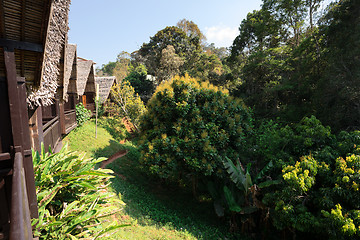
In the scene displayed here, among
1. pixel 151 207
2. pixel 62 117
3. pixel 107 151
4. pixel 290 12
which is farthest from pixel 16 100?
pixel 290 12

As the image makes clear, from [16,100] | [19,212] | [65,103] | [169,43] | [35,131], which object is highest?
[169,43]

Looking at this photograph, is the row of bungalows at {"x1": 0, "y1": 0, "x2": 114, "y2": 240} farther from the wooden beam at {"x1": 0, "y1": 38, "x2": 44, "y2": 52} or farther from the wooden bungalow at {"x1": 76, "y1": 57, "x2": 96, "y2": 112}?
the wooden bungalow at {"x1": 76, "y1": 57, "x2": 96, "y2": 112}

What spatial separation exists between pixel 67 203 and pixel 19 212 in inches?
94.5

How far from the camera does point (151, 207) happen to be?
811 centimetres

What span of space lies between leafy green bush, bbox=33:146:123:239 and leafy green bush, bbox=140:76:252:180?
4.46 m

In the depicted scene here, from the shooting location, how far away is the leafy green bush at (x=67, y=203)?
2.86 meters

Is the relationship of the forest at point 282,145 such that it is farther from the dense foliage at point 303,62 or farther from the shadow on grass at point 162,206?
the shadow on grass at point 162,206

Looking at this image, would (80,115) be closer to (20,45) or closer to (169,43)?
(20,45)

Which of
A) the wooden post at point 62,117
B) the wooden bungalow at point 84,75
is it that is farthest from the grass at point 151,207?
the wooden bungalow at point 84,75

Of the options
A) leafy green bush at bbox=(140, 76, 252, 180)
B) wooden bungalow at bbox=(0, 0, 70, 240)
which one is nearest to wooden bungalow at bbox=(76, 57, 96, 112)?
leafy green bush at bbox=(140, 76, 252, 180)

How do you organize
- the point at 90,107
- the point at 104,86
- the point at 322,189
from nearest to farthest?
the point at 322,189 < the point at 90,107 < the point at 104,86

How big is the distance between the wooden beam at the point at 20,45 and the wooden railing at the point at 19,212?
4.86 ft

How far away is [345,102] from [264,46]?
12.3 metres

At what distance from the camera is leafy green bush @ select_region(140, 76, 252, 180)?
8031 millimetres
